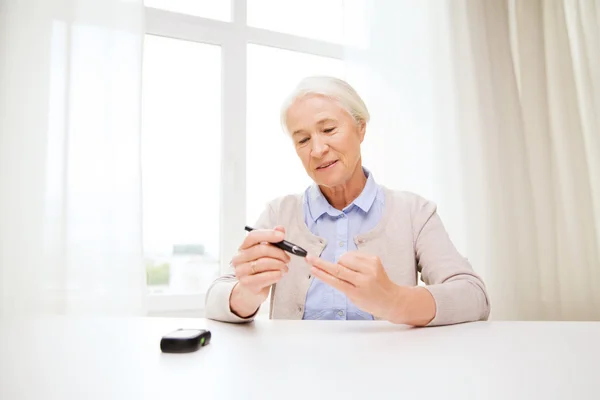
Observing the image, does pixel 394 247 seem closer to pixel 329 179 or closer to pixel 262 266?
pixel 329 179

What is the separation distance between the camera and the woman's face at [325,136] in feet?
4.33

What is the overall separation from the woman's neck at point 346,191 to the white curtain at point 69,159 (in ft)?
3.49

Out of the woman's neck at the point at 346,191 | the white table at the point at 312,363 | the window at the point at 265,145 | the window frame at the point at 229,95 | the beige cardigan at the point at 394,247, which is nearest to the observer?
the white table at the point at 312,363

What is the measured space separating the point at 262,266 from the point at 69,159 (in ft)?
4.67

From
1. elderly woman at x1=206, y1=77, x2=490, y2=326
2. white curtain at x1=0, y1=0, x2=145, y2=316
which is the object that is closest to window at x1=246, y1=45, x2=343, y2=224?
white curtain at x1=0, y1=0, x2=145, y2=316

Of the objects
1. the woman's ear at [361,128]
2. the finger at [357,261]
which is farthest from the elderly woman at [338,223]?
the finger at [357,261]

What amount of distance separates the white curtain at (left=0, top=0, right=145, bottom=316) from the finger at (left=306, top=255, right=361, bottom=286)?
4.56 ft

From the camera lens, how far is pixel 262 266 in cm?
96

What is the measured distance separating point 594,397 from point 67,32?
229 centimetres

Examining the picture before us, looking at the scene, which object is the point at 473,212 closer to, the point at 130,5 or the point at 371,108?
the point at 371,108

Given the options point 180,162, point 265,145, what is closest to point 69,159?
point 180,162

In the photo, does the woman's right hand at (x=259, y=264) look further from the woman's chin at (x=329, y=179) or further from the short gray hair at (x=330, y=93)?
the short gray hair at (x=330, y=93)

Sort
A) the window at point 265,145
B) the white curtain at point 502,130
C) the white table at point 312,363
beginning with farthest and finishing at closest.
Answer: the window at point 265,145 < the white curtain at point 502,130 < the white table at point 312,363

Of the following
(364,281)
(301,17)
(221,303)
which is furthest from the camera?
(301,17)
